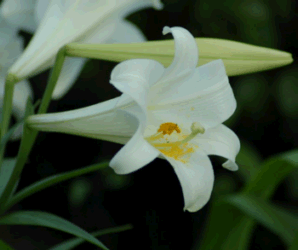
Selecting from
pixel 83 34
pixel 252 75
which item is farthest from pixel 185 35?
pixel 252 75

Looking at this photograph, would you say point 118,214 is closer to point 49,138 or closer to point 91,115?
point 49,138

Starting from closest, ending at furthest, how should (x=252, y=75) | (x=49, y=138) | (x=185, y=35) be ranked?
(x=185, y=35), (x=252, y=75), (x=49, y=138)

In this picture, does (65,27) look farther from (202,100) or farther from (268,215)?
(268,215)

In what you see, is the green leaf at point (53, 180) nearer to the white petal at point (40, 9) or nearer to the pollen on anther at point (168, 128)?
the pollen on anther at point (168, 128)

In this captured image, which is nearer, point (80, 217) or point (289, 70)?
point (289, 70)

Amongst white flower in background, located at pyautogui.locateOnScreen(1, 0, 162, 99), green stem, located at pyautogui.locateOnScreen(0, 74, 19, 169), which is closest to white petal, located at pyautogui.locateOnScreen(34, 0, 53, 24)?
white flower in background, located at pyautogui.locateOnScreen(1, 0, 162, 99)

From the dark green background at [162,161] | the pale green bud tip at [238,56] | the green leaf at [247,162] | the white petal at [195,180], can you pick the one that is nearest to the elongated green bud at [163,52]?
the pale green bud tip at [238,56]

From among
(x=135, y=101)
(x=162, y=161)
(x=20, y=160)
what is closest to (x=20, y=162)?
(x=20, y=160)
